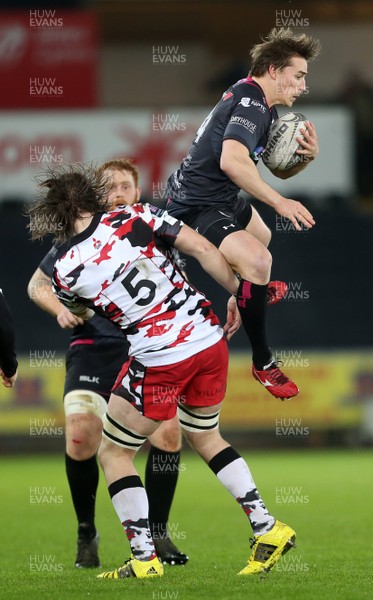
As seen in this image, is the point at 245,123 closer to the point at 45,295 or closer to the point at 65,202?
the point at 65,202

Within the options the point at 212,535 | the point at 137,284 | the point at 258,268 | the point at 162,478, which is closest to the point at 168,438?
the point at 162,478

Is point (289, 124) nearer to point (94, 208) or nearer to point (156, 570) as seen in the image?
point (94, 208)

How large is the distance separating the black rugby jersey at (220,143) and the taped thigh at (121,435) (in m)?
1.39

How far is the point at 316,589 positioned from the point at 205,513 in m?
4.58

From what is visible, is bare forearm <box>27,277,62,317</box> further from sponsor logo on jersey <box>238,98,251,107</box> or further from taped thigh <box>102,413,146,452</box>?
sponsor logo on jersey <box>238,98,251,107</box>

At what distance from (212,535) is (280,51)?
12.1 ft

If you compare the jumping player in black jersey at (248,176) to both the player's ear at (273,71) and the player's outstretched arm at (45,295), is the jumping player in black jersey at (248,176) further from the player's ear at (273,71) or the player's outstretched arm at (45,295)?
the player's outstretched arm at (45,295)

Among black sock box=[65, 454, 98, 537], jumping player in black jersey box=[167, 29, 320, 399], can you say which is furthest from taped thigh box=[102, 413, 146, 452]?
black sock box=[65, 454, 98, 537]

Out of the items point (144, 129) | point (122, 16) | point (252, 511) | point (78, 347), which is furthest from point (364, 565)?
point (122, 16)

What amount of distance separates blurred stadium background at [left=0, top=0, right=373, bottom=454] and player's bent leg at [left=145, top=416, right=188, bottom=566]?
839 centimetres

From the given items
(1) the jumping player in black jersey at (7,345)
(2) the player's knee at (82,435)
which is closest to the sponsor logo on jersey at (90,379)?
(2) the player's knee at (82,435)

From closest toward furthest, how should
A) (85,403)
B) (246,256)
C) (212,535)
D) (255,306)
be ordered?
(246,256) → (255,306) → (85,403) → (212,535)

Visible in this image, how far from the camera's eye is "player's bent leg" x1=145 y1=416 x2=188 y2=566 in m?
6.73

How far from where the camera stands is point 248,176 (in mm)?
5965
